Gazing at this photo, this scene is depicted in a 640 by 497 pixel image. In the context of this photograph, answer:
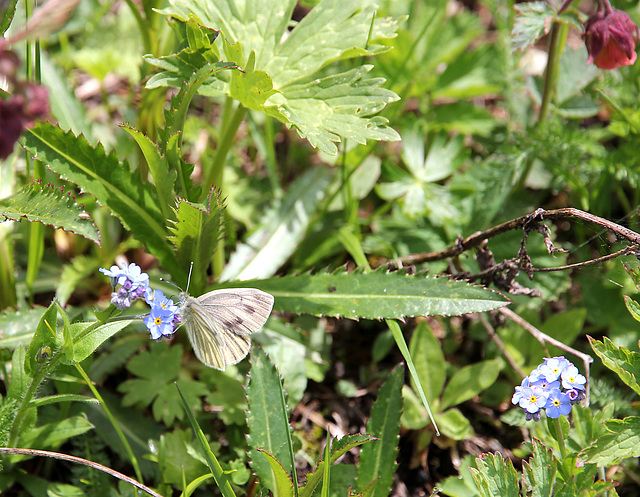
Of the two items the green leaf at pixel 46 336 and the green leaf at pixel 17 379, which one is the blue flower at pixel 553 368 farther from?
the green leaf at pixel 17 379

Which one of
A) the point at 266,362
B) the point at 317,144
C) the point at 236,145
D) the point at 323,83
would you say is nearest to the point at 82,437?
the point at 266,362

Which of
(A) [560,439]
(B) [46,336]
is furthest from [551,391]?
(B) [46,336]

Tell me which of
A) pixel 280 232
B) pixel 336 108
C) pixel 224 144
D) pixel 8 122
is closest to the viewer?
pixel 8 122

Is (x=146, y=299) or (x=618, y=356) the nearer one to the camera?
(x=146, y=299)

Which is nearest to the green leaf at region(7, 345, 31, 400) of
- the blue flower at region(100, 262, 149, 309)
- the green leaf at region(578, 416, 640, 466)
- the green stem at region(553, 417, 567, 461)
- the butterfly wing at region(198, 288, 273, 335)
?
the blue flower at region(100, 262, 149, 309)

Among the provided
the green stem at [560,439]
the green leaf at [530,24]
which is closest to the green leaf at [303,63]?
the green leaf at [530,24]

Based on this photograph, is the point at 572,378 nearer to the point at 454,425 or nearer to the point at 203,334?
the point at 454,425
